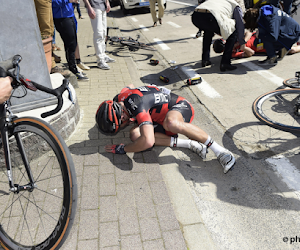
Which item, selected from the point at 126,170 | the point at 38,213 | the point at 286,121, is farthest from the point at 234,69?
the point at 38,213

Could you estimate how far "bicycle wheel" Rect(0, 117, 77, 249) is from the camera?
191 cm

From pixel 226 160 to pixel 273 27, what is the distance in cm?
436

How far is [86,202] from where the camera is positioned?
8.68 ft

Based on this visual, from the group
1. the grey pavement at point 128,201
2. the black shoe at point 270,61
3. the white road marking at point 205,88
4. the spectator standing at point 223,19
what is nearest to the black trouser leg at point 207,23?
the spectator standing at point 223,19

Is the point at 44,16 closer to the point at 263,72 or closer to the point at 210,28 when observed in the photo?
the point at 210,28

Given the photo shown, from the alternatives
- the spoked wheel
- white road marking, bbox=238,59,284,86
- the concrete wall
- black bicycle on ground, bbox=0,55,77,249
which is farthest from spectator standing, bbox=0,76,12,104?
the spoked wheel

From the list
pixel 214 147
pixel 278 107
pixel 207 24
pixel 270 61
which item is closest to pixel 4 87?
pixel 214 147

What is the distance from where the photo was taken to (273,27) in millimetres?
6039

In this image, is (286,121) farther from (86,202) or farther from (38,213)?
(38,213)

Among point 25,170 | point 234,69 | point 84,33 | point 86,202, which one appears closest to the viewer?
point 25,170

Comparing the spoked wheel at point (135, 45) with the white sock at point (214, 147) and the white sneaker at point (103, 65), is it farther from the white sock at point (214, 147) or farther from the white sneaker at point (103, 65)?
the white sock at point (214, 147)

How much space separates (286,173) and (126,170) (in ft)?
6.31

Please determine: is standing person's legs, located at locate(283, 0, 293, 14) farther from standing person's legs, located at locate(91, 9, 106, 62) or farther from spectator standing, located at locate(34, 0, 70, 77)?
spectator standing, located at locate(34, 0, 70, 77)

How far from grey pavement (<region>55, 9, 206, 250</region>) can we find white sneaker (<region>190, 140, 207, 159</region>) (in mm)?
318
